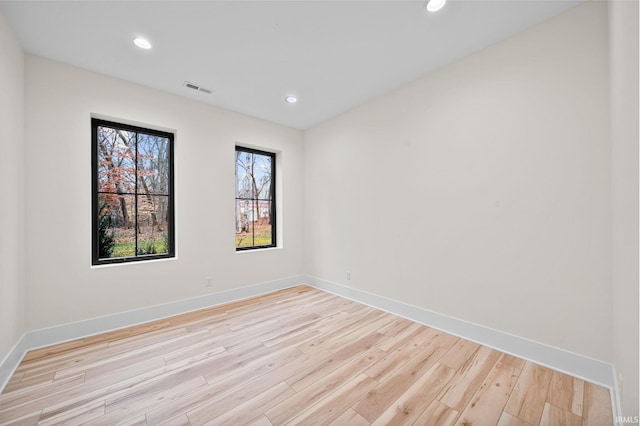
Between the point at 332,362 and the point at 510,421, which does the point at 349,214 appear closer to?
the point at 332,362

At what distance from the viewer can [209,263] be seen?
3.47 meters

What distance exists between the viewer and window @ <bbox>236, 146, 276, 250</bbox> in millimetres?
3999

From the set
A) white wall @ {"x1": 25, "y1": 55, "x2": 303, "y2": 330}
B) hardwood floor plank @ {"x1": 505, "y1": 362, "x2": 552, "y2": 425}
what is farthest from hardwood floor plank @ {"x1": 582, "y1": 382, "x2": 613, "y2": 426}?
white wall @ {"x1": 25, "y1": 55, "x2": 303, "y2": 330}

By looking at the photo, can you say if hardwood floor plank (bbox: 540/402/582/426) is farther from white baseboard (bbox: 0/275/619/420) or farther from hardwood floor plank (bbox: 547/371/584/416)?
white baseboard (bbox: 0/275/619/420)

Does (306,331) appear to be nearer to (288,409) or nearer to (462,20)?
(288,409)

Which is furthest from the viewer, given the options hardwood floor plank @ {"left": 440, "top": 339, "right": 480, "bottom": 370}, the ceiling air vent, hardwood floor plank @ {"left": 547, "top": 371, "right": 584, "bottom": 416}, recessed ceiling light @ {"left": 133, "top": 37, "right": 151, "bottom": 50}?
the ceiling air vent

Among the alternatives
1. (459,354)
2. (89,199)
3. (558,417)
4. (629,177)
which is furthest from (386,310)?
(89,199)

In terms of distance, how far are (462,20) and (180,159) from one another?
3.27 meters

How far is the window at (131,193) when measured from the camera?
2846 millimetres

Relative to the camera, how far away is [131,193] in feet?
9.97

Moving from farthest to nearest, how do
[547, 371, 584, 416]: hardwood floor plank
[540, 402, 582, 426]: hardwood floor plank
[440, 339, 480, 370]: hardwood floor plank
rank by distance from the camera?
[440, 339, 480, 370]: hardwood floor plank
[547, 371, 584, 416]: hardwood floor plank
[540, 402, 582, 426]: hardwood floor plank

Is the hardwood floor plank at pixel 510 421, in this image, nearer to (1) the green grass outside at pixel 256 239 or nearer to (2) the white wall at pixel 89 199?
(2) the white wall at pixel 89 199

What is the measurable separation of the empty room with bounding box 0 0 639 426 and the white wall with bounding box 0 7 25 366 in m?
0.03

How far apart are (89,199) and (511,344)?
14.0 feet
